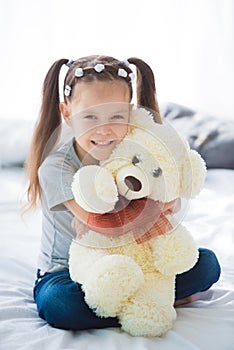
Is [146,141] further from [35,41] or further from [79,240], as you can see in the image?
[35,41]

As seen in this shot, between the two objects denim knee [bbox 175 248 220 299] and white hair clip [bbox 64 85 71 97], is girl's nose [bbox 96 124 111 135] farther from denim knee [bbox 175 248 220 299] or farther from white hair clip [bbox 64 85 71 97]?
denim knee [bbox 175 248 220 299]

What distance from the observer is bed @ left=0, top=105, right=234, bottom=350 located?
935 millimetres

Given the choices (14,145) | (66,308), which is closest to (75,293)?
(66,308)

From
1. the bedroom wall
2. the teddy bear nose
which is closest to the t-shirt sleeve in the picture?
the teddy bear nose

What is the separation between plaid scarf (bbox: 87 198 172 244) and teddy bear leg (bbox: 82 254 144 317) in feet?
0.15

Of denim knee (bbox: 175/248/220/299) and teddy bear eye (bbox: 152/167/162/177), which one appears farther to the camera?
denim knee (bbox: 175/248/220/299)

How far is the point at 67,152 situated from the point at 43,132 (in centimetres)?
11

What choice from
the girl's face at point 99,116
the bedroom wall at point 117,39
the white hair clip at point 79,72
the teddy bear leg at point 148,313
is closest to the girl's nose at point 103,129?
the girl's face at point 99,116

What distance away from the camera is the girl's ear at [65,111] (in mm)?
1070

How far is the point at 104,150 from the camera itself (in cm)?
99

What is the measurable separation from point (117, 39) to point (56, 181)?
150cm

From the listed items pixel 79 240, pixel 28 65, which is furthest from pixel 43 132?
pixel 28 65

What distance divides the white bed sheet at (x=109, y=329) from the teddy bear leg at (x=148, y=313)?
0.01 metres

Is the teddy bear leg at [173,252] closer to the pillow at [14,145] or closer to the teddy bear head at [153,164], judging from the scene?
the teddy bear head at [153,164]
